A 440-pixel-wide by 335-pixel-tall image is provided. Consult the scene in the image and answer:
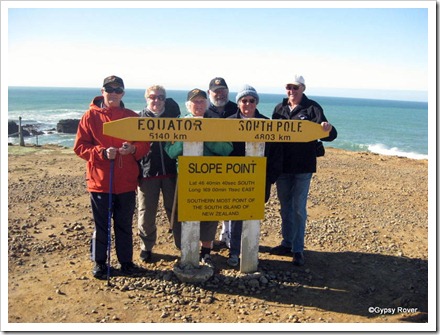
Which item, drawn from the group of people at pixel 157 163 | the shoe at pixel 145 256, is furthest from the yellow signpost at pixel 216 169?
the shoe at pixel 145 256

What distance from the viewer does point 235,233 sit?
5.82 metres

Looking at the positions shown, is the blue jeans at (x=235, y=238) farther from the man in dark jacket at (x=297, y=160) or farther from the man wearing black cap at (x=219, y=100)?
the man wearing black cap at (x=219, y=100)

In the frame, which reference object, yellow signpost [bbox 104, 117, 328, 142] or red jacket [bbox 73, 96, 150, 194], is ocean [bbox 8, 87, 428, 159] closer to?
red jacket [bbox 73, 96, 150, 194]

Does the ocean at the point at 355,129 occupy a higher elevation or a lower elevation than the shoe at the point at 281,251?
higher

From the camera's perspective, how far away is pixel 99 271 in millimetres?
5387

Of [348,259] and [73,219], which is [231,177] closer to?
[348,259]

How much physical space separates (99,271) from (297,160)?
3.12 m

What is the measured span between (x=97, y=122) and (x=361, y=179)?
9.21 metres

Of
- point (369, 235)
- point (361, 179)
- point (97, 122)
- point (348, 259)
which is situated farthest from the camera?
point (361, 179)

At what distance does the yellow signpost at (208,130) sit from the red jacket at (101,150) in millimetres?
328

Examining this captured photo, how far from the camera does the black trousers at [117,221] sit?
5203mm

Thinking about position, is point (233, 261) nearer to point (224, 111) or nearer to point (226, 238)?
point (226, 238)

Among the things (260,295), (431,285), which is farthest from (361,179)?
(260,295)

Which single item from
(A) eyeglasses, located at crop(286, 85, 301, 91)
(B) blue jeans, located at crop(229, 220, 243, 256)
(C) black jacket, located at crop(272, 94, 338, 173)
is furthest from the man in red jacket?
(A) eyeglasses, located at crop(286, 85, 301, 91)
